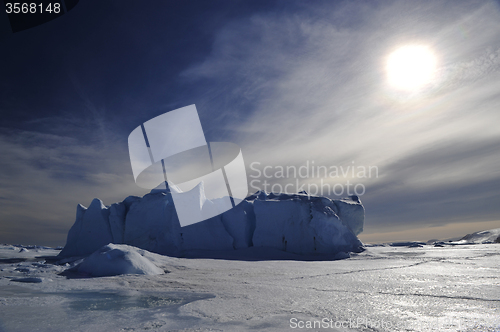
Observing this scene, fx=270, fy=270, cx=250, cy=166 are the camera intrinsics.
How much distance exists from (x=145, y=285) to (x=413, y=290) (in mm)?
5401

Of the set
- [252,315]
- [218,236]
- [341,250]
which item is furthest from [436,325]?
[218,236]

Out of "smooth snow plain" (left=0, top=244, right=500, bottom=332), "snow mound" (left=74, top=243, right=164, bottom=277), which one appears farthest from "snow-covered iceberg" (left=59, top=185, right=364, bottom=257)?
"smooth snow plain" (left=0, top=244, right=500, bottom=332)

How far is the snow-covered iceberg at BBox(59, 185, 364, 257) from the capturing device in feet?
51.2

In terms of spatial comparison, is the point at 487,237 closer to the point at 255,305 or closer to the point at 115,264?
the point at 255,305

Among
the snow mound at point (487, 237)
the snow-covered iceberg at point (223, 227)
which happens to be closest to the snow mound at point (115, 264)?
the snow-covered iceberg at point (223, 227)

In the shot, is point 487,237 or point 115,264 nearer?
point 115,264

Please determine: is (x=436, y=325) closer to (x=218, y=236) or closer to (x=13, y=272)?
(x=13, y=272)

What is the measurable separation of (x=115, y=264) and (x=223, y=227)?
9.26 metres

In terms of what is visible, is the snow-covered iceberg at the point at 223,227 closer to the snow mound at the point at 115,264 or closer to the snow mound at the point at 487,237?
the snow mound at the point at 115,264

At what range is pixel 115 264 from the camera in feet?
24.5

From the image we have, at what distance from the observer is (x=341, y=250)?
15.1 m

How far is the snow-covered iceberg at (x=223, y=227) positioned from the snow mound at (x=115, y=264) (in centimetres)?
738

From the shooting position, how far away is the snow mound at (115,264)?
24.3 ft

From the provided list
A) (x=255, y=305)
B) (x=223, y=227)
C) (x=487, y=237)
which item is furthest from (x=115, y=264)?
(x=487, y=237)
